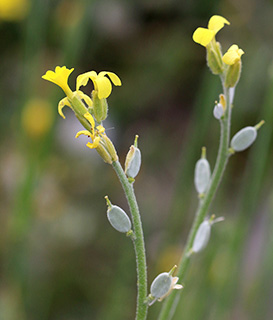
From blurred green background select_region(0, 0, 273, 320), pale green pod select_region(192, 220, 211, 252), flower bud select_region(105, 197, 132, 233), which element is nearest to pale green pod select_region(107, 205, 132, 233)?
flower bud select_region(105, 197, 132, 233)

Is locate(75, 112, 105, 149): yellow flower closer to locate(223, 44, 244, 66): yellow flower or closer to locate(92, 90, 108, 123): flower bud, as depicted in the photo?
locate(92, 90, 108, 123): flower bud

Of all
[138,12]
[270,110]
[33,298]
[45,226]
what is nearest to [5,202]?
[45,226]

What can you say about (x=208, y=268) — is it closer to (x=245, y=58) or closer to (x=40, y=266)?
(x=40, y=266)

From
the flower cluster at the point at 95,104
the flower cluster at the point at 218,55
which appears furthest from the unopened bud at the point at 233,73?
the flower cluster at the point at 95,104

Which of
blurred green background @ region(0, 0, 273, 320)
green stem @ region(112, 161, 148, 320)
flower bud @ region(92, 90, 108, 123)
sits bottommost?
green stem @ region(112, 161, 148, 320)

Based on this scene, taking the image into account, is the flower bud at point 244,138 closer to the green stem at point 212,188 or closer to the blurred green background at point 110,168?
the green stem at point 212,188
